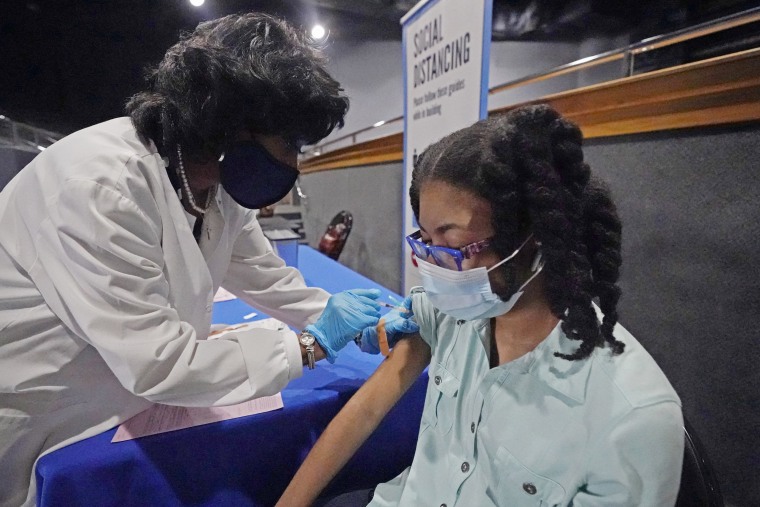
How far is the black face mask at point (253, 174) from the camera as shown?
3.11ft

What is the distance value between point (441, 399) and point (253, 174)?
2.25ft

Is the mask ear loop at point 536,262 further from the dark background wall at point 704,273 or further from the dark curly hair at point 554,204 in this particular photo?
the dark background wall at point 704,273

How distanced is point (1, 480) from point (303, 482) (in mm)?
632

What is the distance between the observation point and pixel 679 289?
143 centimetres

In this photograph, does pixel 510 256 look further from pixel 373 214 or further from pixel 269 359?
pixel 373 214

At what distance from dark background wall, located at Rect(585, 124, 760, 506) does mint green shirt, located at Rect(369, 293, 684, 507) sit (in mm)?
903

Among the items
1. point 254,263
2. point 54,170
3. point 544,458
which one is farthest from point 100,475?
point 544,458

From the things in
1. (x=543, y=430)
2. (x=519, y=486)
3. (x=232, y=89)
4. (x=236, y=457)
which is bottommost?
(x=236, y=457)

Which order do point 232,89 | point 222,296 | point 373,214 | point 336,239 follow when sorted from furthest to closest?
point 373,214
point 336,239
point 222,296
point 232,89

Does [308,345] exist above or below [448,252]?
below

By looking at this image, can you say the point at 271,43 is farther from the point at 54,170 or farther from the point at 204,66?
the point at 54,170

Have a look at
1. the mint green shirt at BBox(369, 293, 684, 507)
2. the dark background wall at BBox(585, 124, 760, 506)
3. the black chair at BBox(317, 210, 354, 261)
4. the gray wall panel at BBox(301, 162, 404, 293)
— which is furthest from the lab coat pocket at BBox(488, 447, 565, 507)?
the black chair at BBox(317, 210, 354, 261)

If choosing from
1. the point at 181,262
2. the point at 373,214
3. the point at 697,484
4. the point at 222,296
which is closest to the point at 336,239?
the point at 373,214

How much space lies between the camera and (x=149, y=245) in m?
0.81
